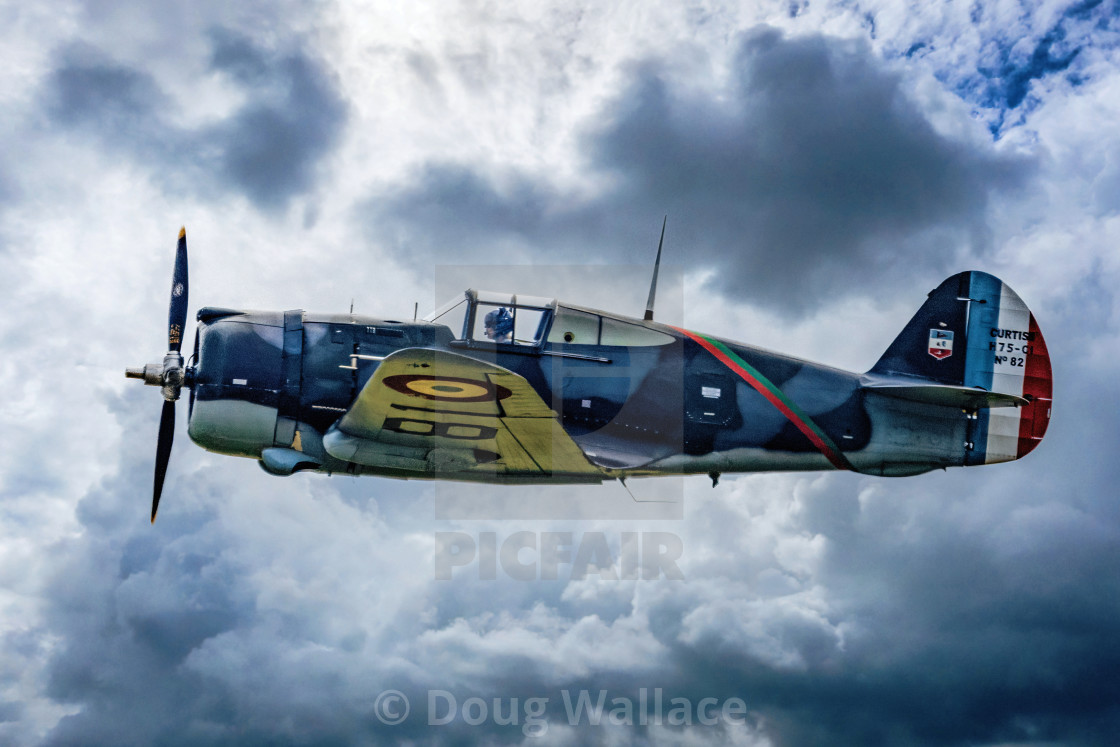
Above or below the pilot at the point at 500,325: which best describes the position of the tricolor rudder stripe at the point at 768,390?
below

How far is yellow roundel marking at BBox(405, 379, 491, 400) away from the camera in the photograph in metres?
9.55

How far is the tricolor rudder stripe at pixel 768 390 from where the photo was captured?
41.2 feet

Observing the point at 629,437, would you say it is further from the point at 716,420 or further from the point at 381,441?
the point at 381,441

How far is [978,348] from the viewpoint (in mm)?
14234

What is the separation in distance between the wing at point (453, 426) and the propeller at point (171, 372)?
2372 millimetres

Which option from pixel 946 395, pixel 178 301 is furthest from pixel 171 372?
pixel 946 395

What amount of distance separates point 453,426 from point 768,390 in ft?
15.4

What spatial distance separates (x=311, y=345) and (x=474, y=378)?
10.4 feet

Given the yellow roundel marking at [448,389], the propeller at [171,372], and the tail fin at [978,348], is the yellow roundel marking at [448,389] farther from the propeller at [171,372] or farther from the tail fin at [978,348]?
the tail fin at [978,348]

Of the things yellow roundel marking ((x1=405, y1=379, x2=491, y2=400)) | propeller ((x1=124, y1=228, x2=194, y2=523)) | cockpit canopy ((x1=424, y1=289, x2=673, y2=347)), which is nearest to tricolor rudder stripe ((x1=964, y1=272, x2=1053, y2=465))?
cockpit canopy ((x1=424, y1=289, x2=673, y2=347))

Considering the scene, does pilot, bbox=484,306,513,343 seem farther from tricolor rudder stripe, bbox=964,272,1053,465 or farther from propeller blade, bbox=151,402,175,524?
tricolor rudder stripe, bbox=964,272,1053,465

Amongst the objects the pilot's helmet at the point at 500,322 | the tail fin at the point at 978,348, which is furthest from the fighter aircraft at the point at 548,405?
the tail fin at the point at 978,348

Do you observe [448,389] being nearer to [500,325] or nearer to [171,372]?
[500,325]

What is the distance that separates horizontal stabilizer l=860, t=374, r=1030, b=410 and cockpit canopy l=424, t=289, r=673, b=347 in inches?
150
